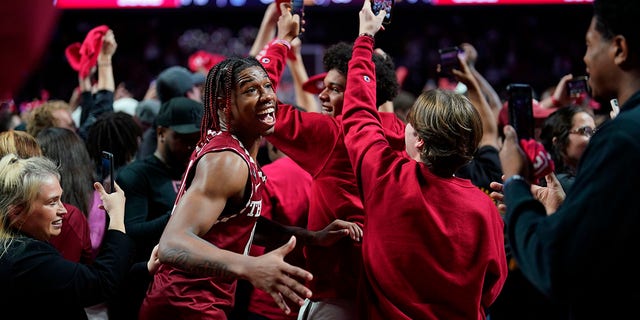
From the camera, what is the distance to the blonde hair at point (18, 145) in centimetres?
357

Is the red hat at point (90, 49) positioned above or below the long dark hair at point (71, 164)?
above

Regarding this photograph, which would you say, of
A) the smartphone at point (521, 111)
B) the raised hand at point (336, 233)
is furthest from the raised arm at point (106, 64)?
the smartphone at point (521, 111)

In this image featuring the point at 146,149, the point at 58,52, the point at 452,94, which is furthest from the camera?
the point at 58,52

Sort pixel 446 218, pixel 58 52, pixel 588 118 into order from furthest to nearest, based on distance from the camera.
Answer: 1. pixel 58 52
2. pixel 588 118
3. pixel 446 218

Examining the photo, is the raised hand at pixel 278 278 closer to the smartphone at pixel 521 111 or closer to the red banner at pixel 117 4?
the smartphone at pixel 521 111

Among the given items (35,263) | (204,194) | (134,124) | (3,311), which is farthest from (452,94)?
(134,124)

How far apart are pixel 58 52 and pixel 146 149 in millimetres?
7706

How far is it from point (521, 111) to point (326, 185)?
1.21 meters

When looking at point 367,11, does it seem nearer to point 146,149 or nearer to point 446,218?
point 446,218

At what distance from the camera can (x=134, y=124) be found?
4539 mm

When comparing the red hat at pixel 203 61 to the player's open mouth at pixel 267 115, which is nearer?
the player's open mouth at pixel 267 115

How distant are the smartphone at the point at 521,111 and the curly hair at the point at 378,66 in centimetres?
127

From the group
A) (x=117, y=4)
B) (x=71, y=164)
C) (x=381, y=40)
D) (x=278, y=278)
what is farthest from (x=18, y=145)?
(x=381, y=40)

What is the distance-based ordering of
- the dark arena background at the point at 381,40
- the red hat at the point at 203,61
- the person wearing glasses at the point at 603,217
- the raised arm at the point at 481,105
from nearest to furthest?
1. the person wearing glasses at the point at 603,217
2. the raised arm at the point at 481,105
3. the red hat at the point at 203,61
4. the dark arena background at the point at 381,40
